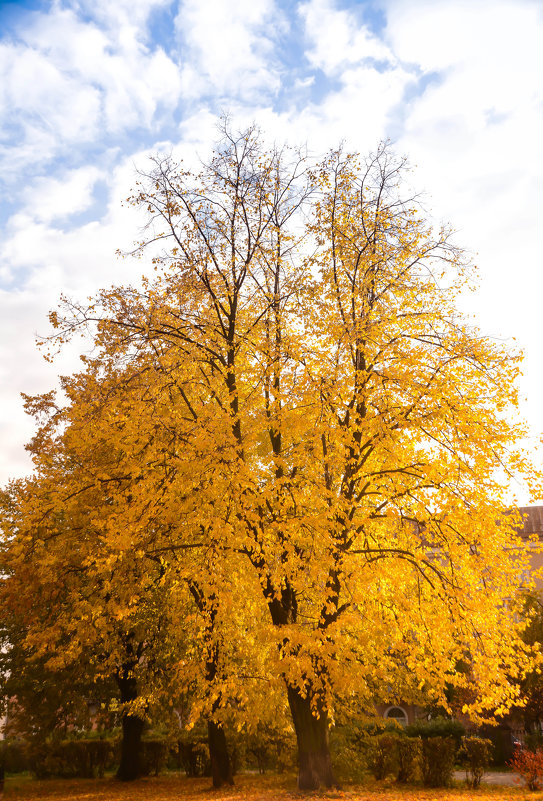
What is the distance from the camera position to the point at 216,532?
36.4ft

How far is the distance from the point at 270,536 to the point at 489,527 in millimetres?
4301

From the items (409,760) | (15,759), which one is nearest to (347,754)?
(409,760)

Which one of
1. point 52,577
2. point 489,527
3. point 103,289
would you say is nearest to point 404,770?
point 489,527

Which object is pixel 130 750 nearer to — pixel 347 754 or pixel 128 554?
pixel 347 754

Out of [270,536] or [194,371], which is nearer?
[270,536]

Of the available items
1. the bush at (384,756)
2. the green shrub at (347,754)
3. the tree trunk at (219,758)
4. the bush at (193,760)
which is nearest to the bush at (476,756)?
the bush at (384,756)

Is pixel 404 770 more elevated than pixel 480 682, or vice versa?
pixel 480 682

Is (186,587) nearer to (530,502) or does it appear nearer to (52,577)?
(52,577)

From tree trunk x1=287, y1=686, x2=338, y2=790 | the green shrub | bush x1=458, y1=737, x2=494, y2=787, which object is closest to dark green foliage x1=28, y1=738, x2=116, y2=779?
the green shrub

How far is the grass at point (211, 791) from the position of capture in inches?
528

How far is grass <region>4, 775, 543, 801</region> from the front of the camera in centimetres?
1341

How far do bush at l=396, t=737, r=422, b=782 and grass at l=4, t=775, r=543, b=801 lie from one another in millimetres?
731

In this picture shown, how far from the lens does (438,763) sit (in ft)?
61.9

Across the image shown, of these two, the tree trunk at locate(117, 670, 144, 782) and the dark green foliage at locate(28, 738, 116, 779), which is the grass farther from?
the dark green foliage at locate(28, 738, 116, 779)
